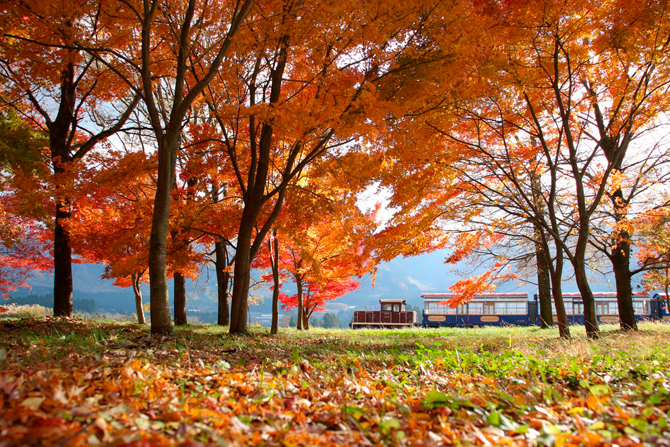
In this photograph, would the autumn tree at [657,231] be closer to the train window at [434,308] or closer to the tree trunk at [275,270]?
the tree trunk at [275,270]

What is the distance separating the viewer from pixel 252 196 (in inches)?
297

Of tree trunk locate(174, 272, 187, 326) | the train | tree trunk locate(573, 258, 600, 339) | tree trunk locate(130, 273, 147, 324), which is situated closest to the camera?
tree trunk locate(573, 258, 600, 339)

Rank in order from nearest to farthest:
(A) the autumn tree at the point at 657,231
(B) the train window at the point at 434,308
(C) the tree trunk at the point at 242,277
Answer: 1. (C) the tree trunk at the point at 242,277
2. (A) the autumn tree at the point at 657,231
3. (B) the train window at the point at 434,308

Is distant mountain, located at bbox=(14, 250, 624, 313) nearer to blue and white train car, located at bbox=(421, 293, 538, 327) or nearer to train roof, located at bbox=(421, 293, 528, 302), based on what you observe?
train roof, located at bbox=(421, 293, 528, 302)

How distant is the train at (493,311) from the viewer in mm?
24203

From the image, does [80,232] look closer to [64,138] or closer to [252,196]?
[64,138]

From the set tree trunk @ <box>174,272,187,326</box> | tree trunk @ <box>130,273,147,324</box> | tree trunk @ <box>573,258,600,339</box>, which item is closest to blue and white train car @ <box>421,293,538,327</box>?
tree trunk @ <box>174,272,187,326</box>

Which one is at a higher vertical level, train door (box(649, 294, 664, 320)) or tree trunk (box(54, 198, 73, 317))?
tree trunk (box(54, 198, 73, 317))

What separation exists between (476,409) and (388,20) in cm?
511

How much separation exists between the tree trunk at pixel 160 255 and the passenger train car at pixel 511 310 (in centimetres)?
2166

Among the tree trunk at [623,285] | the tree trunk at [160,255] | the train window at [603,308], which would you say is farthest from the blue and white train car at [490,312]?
the tree trunk at [160,255]

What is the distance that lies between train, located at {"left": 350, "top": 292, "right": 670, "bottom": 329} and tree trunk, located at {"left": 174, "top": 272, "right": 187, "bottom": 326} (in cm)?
1325

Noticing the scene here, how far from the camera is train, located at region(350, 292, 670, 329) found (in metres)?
24.2

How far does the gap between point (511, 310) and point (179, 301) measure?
2155cm
